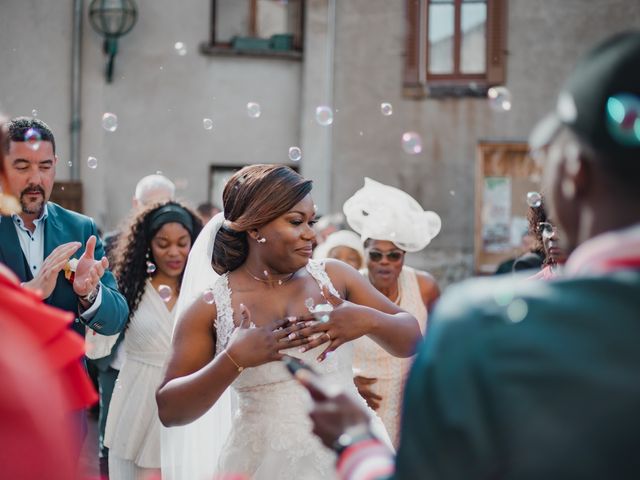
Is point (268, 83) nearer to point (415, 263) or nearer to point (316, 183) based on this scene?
point (316, 183)

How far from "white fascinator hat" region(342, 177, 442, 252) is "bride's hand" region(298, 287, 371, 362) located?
7.97 feet

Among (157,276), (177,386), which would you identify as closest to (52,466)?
(177,386)

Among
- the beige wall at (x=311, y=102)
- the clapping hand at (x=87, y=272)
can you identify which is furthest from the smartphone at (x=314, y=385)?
the beige wall at (x=311, y=102)

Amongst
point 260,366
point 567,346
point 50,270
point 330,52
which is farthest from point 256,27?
point 567,346

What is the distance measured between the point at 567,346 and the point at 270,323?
2.02m

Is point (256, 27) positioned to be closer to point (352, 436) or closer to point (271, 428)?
point (271, 428)

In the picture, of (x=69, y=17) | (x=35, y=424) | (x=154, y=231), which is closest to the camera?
(x=35, y=424)

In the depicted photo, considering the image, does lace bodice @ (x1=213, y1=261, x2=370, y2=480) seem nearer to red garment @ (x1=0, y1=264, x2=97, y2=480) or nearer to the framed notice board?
red garment @ (x1=0, y1=264, x2=97, y2=480)

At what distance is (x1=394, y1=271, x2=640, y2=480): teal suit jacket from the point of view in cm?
156

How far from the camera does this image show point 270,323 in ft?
11.5

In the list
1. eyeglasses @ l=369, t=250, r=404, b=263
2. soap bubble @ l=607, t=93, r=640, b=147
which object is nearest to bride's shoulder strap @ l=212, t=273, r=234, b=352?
soap bubble @ l=607, t=93, r=640, b=147

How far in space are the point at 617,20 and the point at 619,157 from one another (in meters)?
13.1

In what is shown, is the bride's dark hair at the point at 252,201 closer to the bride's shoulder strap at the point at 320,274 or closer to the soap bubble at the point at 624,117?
the bride's shoulder strap at the point at 320,274

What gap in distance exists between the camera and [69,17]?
529 inches
